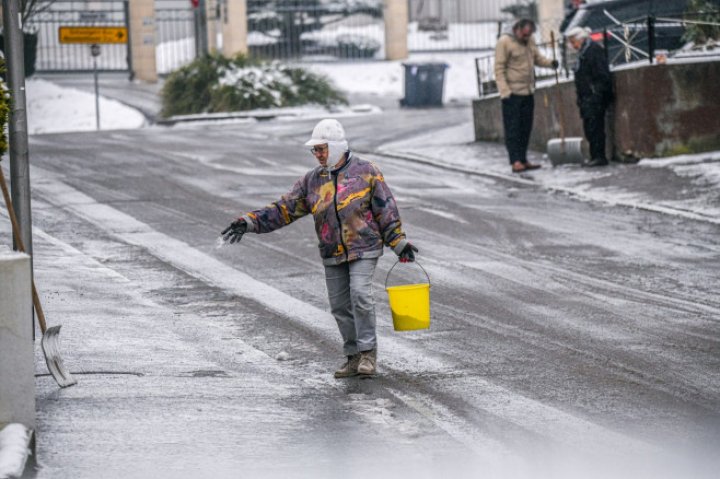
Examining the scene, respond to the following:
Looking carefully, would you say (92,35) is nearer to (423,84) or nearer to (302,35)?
(423,84)

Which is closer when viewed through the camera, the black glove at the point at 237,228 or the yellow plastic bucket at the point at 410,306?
the yellow plastic bucket at the point at 410,306

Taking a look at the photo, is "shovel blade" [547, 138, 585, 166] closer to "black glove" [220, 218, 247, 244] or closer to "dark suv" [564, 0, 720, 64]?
"dark suv" [564, 0, 720, 64]

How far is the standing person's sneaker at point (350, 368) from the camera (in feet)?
29.8

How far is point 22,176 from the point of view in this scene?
9.54m

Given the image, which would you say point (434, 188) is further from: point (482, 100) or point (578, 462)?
point (578, 462)

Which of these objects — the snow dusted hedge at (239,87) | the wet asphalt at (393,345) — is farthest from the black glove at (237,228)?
the snow dusted hedge at (239,87)

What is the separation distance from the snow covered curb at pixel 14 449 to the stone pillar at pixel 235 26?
3528 centimetres

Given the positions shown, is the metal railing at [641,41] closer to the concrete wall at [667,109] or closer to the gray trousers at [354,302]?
the concrete wall at [667,109]

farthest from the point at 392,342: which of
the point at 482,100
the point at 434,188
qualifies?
the point at 482,100

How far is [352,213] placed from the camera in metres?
8.99

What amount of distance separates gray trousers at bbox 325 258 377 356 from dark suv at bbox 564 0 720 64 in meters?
12.5

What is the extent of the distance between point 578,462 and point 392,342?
3240 mm

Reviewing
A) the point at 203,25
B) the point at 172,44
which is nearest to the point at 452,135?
the point at 203,25

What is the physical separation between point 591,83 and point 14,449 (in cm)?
1362
